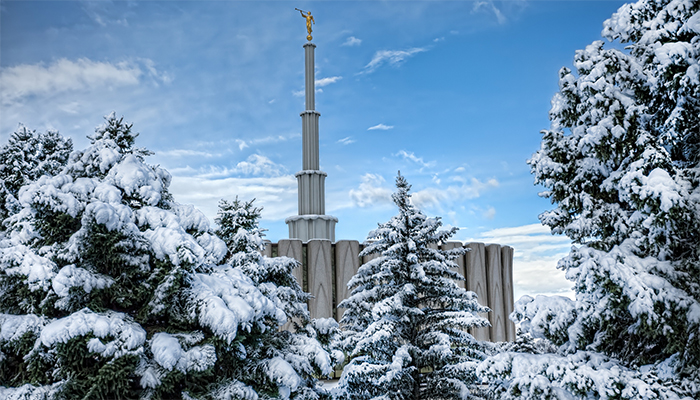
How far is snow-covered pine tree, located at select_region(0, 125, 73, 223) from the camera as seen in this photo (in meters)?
9.58

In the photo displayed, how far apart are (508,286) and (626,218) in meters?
11.9

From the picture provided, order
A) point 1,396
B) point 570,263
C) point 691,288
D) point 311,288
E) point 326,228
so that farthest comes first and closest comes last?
point 326,228 < point 311,288 < point 570,263 < point 691,288 < point 1,396

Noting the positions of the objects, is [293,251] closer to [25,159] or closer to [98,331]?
[25,159]

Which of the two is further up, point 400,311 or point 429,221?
point 429,221

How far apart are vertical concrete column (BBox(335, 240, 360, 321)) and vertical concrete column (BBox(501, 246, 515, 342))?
17.0ft

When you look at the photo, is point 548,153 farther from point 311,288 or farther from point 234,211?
point 311,288

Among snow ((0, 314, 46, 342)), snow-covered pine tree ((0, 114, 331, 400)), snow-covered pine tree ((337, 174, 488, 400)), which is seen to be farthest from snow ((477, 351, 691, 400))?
snow ((0, 314, 46, 342))

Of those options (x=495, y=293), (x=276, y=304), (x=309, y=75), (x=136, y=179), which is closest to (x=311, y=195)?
(x=309, y=75)

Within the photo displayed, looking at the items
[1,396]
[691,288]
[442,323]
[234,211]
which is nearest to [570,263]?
[691,288]

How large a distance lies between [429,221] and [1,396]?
5843 mm

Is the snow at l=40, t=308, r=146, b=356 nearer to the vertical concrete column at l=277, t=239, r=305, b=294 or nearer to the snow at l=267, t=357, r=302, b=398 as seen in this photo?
the snow at l=267, t=357, r=302, b=398

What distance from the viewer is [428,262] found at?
28.2 feet

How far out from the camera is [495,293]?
1723 centimetres

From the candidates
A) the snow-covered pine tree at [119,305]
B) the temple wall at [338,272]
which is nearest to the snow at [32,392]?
the snow-covered pine tree at [119,305]
